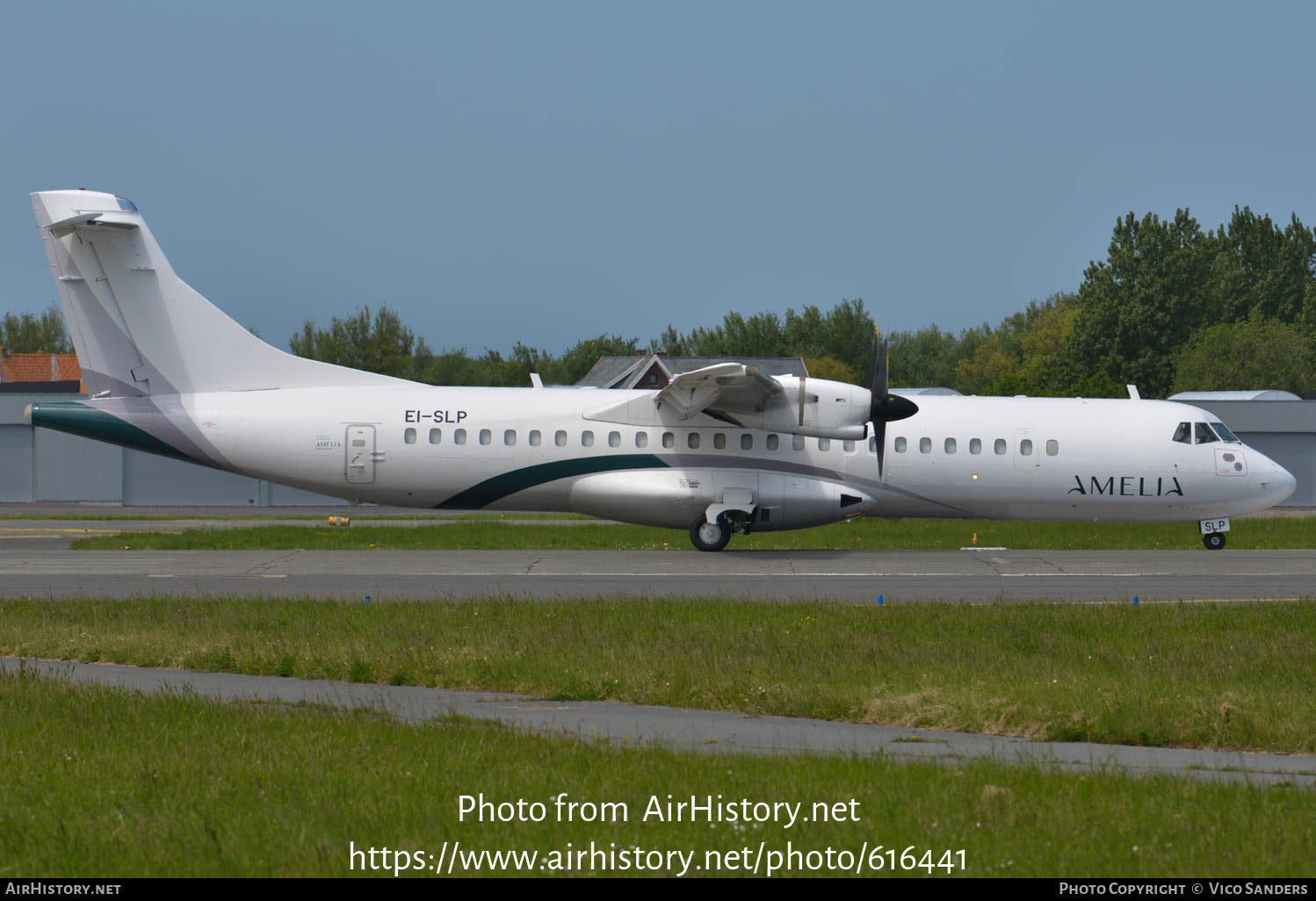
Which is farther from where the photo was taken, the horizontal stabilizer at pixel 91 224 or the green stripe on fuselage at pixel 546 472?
the green stripe on fuselage at pixel 546 472

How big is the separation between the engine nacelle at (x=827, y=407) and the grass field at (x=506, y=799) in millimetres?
15680

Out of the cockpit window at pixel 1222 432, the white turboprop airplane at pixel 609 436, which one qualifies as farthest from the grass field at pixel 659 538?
the cockpit window at pixel 1222 432

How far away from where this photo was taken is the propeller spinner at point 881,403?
25.0 metres

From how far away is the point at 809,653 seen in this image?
13742 mm

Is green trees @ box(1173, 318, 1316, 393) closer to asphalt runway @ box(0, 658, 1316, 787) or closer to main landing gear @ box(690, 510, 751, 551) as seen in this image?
main landing gear @ box(690, 510, 751, 551)

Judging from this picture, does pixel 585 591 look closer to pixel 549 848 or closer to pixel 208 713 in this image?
pixel 208 713

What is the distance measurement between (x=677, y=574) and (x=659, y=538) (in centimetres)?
901

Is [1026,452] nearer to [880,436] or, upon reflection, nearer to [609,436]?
[880,436]

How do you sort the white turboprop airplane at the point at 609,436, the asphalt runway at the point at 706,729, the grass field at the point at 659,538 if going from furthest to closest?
the grass field at the point at 659,538 → the white turboprop airplane at the point at 609,436 → the asphalt runway at the point at 706,729

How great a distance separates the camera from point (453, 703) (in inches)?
453

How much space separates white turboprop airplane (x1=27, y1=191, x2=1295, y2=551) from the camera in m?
24.9

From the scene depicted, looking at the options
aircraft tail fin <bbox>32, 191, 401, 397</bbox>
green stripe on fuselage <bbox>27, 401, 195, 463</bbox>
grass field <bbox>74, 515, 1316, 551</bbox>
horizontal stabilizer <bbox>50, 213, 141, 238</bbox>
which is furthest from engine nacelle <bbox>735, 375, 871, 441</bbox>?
horizontal stabilizer <bbox>50, 213, 141, 238</bbox>

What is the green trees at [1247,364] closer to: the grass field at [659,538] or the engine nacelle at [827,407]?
the grass field at [659,538]

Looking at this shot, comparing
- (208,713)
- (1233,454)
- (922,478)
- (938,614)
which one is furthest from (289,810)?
(1233,454)
